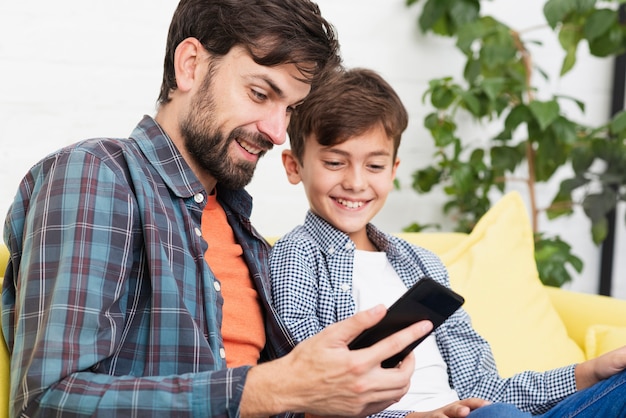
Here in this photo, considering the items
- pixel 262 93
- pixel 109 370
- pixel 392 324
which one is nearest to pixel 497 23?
pixel 262 93

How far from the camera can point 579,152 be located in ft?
8.43

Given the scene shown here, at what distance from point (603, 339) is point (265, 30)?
3.12 feet

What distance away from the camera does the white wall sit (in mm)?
1760

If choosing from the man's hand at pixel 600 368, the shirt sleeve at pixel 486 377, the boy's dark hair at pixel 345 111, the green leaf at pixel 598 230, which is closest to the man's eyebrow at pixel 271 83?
the boy's dark hair at pixel 345 111

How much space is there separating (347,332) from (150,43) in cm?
119

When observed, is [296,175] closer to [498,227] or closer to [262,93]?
[262,93]

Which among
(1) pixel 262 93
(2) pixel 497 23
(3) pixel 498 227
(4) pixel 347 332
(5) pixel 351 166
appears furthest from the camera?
(2) pixel 497 23

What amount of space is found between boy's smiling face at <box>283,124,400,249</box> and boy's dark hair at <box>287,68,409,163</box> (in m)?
0.02

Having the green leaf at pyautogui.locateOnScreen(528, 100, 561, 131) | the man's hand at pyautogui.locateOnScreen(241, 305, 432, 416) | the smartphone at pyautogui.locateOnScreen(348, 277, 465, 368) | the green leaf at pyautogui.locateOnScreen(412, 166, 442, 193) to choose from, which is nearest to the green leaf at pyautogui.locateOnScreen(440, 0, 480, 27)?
the green leaf at pyautogui.locateOnScreen(528, 100, 561, 131)

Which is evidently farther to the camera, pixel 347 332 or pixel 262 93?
pixel 262 93

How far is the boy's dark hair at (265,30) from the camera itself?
1277 mm

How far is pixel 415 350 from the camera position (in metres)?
1.52

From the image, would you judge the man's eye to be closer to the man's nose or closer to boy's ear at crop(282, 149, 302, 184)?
the man's nose

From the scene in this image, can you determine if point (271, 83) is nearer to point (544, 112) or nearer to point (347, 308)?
point (347, 308)
